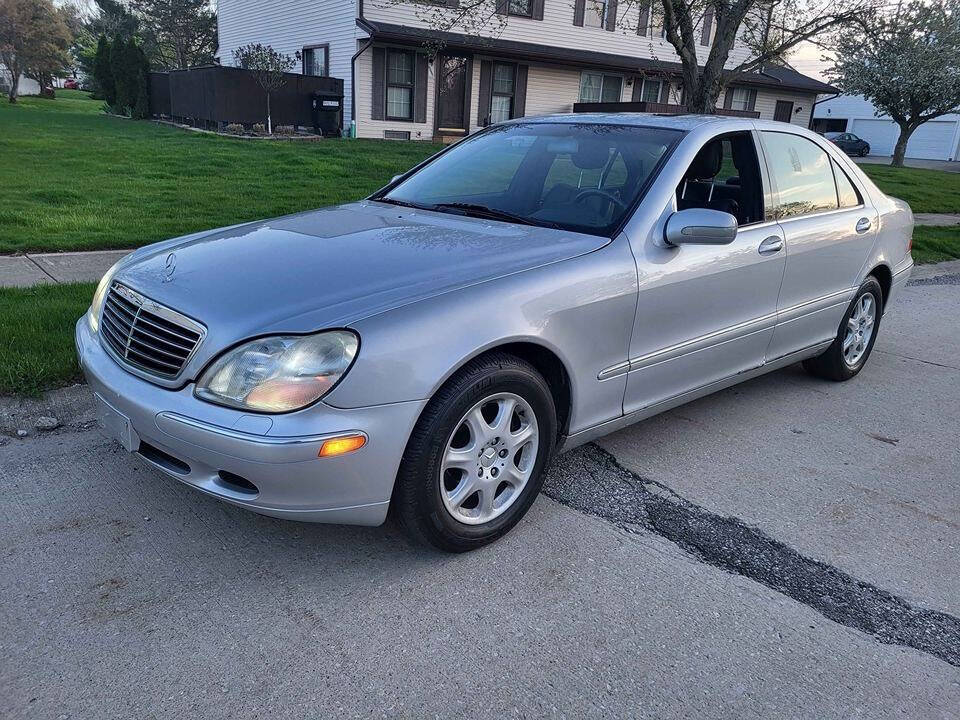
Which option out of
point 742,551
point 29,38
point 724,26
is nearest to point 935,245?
point 724,26

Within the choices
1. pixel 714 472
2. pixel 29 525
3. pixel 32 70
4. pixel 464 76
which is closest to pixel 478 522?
pixel 714 472

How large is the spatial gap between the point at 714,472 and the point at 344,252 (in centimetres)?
205

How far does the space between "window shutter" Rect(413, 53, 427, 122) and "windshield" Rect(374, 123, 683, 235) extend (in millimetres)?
18338

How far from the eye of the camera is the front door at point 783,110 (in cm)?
3216

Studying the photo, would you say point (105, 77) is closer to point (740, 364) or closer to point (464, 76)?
point (464, 76)

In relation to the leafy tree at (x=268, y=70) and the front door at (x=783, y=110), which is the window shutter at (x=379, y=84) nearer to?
the leafy tree at (x=268, y=70)

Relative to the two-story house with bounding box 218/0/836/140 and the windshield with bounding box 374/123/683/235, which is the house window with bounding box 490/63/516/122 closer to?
the two-story house with bounding box 218/0/836/140

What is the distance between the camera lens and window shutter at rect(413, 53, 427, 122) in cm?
2155

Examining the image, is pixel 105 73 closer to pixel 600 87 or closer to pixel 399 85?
pixel 399 85

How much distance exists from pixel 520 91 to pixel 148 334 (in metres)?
22.6

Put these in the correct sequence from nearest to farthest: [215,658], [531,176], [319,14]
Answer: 1. [215,658]
2. [531,176]
3. [319,14]

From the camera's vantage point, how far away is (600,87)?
26.3 metres

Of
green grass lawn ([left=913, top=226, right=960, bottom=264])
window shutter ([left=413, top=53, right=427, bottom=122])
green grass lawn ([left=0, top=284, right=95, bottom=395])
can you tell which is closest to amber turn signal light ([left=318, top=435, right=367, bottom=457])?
green grass lawn ([left=0, top=284, right=95, bottom=395])

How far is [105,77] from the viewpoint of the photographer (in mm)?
28484
